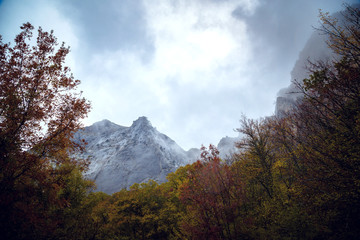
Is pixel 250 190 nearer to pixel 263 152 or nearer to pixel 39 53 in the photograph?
pixel 263 152

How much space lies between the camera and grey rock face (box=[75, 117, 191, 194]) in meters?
88.9

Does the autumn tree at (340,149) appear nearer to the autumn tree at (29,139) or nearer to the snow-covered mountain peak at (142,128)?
the autumn tree at (29,139)

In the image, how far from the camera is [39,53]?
8.32 meters

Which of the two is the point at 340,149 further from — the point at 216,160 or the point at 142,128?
the point at 142,128

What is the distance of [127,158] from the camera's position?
103 m

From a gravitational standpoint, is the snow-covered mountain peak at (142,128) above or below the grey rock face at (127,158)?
above

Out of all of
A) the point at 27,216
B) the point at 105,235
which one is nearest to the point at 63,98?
the point at 27,216

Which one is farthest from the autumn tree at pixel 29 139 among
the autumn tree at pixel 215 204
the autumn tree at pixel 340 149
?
the autumn tree at pixel 340 149

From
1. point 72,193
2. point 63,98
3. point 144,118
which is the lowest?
point 72,193

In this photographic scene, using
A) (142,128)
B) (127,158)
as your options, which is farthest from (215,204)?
(142,128)

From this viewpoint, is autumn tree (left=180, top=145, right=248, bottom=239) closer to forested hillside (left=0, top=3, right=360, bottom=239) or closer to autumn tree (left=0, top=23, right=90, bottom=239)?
forested hillside (left=0, top=3, right=360, bottom=239)

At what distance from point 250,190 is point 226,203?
7.17 meters

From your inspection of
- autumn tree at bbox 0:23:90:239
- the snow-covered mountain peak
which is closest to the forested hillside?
autumn tree at bbox 0:23:90:239

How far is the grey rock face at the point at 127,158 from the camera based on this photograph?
292ft
